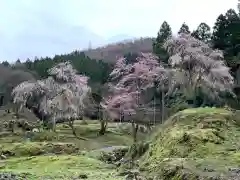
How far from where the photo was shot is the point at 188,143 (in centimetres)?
1925

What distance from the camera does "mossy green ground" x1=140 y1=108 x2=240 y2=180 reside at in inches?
578

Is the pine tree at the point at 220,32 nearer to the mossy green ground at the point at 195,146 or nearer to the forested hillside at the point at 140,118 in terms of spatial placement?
the forested hillside at the point at 140,118

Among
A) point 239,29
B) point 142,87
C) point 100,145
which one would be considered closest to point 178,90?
point 142,87

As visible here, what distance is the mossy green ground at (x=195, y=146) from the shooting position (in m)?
14.7

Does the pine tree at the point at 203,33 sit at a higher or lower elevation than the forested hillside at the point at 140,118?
higher

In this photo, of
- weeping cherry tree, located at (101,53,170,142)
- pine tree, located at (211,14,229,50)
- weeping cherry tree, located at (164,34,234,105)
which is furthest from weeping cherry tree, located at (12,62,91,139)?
pine tree, located at (211,14,229,50)

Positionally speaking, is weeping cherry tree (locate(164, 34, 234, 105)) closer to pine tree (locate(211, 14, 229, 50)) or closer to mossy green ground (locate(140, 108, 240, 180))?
pine tree (locate(211, 14, 229, 50))

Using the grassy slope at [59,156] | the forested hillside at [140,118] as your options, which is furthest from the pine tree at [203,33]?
the grassy slope at [59,156]

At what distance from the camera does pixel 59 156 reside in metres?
27.7

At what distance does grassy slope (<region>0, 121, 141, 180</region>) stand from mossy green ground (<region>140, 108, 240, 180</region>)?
252 centimetres

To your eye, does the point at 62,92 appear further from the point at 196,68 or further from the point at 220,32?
the point at 220,32

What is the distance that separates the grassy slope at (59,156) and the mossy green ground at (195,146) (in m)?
2.52

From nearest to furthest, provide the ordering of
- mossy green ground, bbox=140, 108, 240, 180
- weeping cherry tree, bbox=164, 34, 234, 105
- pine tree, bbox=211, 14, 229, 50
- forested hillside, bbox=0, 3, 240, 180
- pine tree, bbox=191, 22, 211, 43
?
mossy green ground, bbox=140, 108, 240, 180 → forested hillside, bbox=0, 3, 240, 180 → weeping cherry tree, bbox=164, 34, 234, 105 → pine tree, bbox=211, 14, 229, 50 → pine tree, bbox=191, 22, 211, 43

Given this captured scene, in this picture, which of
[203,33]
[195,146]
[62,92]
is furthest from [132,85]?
[195,146]
